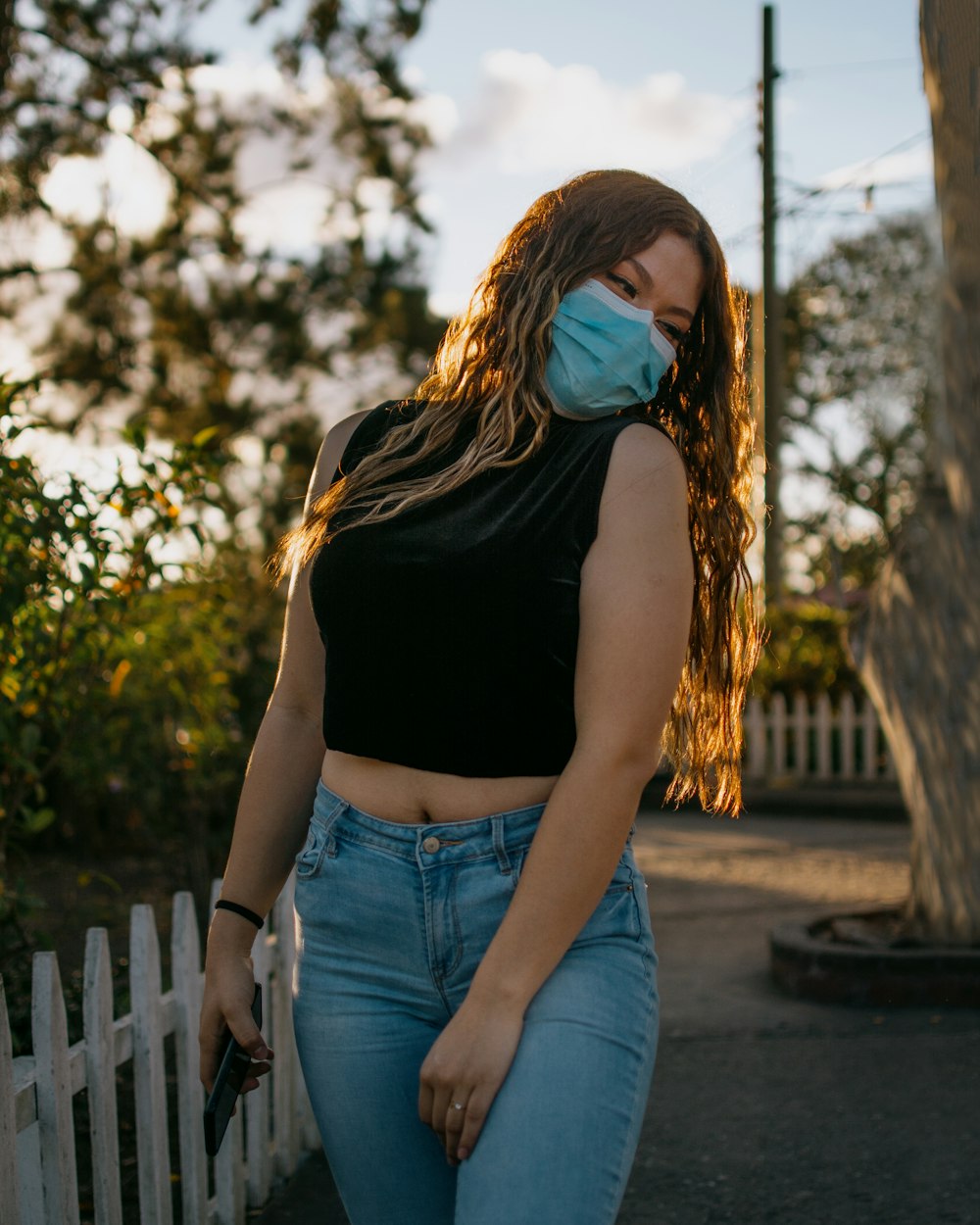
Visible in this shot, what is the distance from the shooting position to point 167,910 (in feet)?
20.7

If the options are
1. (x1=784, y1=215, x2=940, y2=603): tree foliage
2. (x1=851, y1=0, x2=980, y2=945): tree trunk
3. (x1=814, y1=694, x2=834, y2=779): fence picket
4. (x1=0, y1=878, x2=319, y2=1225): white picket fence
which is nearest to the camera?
(x1=0, y1=878, x2=319, y2=1225): white picket fence

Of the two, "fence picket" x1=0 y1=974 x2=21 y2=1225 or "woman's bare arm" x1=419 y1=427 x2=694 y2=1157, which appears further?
"fence picket" x1=0 y1=974 x2=21 y2=1225

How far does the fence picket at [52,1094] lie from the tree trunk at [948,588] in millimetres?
4456

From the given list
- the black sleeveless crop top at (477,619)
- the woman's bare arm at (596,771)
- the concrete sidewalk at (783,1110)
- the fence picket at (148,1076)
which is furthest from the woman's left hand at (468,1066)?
the concrete sidewalk at (783,1110)

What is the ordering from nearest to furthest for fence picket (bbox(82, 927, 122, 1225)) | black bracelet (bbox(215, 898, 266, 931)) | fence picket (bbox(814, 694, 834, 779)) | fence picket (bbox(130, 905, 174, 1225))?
black bracelet (bbox(215, 898, 266, 931))
fence picket (bbox(82, 927, 122, 1225))
fence picket (bbox(130, 905, 174, 1225))
fence picket (bbox(814, 694, 834, 779))

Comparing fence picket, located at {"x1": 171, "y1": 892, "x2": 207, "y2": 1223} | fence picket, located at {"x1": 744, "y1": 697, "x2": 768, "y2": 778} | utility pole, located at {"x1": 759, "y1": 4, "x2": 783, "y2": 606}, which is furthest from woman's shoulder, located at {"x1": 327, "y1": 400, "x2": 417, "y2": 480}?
utility pole, located at {"x1": 759, "y1": 4, "x2": 783, "y2": 606}

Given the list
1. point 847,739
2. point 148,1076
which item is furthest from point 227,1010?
point 847,739

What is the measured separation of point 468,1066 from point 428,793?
318mm

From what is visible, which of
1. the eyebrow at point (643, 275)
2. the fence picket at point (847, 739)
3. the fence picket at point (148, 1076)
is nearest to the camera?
the eyebrow at point (643, 275)

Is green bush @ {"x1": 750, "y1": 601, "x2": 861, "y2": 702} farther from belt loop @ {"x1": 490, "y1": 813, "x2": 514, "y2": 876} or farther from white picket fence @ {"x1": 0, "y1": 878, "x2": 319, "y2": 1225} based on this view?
belt loop @ {"x1": 490, "y1": 813, "x2": 514, "y2": 876}

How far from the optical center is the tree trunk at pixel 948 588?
598 cm

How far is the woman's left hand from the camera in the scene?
5.43 feet

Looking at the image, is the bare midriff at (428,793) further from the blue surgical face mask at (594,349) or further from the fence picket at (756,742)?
the fence picket at (756,742)

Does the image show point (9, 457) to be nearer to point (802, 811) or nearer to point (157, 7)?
point (802, 811)
